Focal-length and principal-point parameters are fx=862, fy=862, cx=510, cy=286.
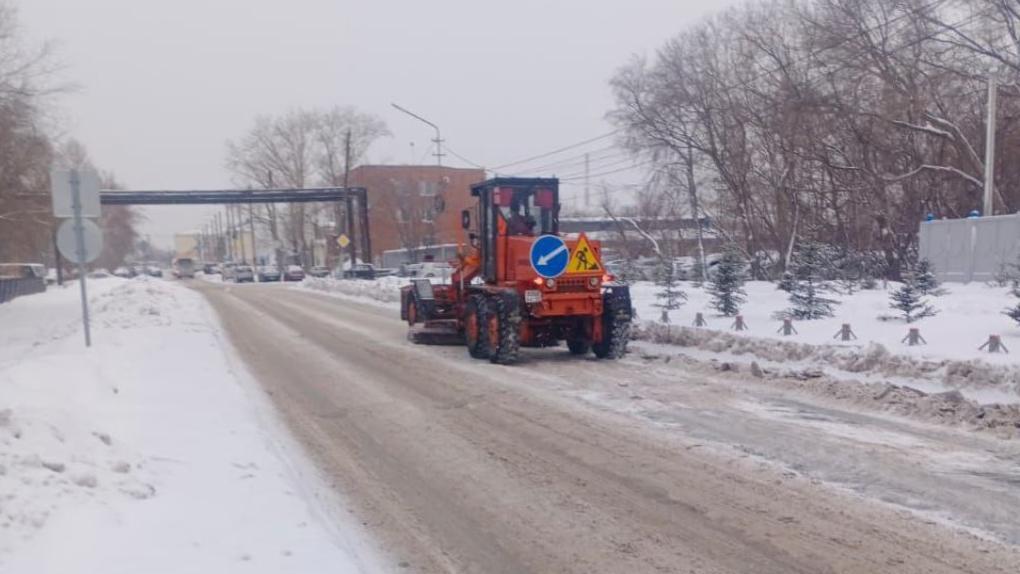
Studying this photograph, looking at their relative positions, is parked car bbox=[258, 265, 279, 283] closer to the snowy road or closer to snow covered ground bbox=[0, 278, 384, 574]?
the snowy road

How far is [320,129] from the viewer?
275ft

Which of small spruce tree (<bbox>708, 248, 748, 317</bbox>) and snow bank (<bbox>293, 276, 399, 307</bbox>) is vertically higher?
small spruce tree (<bbox>708, 248, 748, 317</bbox>)

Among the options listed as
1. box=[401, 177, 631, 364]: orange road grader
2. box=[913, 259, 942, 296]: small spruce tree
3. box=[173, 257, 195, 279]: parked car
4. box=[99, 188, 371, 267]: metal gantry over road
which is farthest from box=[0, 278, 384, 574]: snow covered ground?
box=[173, 257, 195, 279]: parked car

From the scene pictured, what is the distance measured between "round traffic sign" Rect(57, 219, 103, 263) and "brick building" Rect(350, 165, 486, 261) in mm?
38455

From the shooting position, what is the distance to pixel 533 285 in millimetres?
14055

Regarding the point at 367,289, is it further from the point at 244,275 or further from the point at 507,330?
the point at 244,275

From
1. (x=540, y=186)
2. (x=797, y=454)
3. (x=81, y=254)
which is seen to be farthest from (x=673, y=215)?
(x=797, y=454)

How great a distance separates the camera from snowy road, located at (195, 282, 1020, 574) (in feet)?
17.9

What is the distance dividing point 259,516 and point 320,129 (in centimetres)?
8150

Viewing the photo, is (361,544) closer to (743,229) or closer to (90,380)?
(90,380)

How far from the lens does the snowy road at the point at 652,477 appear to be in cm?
545

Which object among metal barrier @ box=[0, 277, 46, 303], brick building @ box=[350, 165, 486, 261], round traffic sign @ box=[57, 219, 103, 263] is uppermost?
brick building @ box=[350, 165, 486, 261]

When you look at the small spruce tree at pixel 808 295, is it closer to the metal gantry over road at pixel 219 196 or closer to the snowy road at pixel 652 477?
the snowy road at pixel 652 477

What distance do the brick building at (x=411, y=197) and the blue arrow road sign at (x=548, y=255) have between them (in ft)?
127
